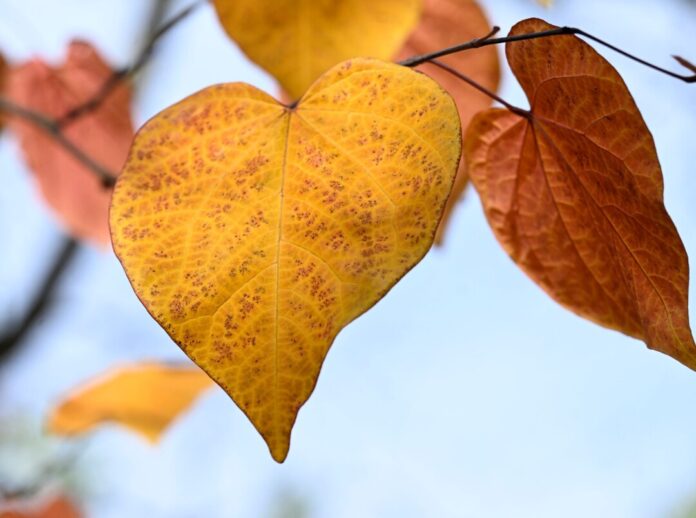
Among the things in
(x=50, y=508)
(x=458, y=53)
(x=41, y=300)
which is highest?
(x=458, y=53)

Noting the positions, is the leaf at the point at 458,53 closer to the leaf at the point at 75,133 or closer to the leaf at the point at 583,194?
the leaf at the point at 583,194

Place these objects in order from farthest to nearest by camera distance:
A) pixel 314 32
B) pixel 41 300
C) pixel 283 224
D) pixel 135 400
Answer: pixel 41 300
pixel 135 400
pixel 314 32
pixel 283 224

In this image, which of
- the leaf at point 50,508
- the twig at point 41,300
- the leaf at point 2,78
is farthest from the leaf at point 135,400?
the twig at point 41,300

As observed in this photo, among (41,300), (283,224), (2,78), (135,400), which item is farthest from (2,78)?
(41,300)

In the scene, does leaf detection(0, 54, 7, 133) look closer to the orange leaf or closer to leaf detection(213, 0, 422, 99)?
the orange leaf

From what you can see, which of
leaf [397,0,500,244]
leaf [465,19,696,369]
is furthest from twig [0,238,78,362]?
leaf [465,19,696,369]

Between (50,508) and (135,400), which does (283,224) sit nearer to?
(135,400)

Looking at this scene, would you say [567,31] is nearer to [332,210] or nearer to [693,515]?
[332,210]

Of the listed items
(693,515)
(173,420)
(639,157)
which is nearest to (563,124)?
(639,157)
